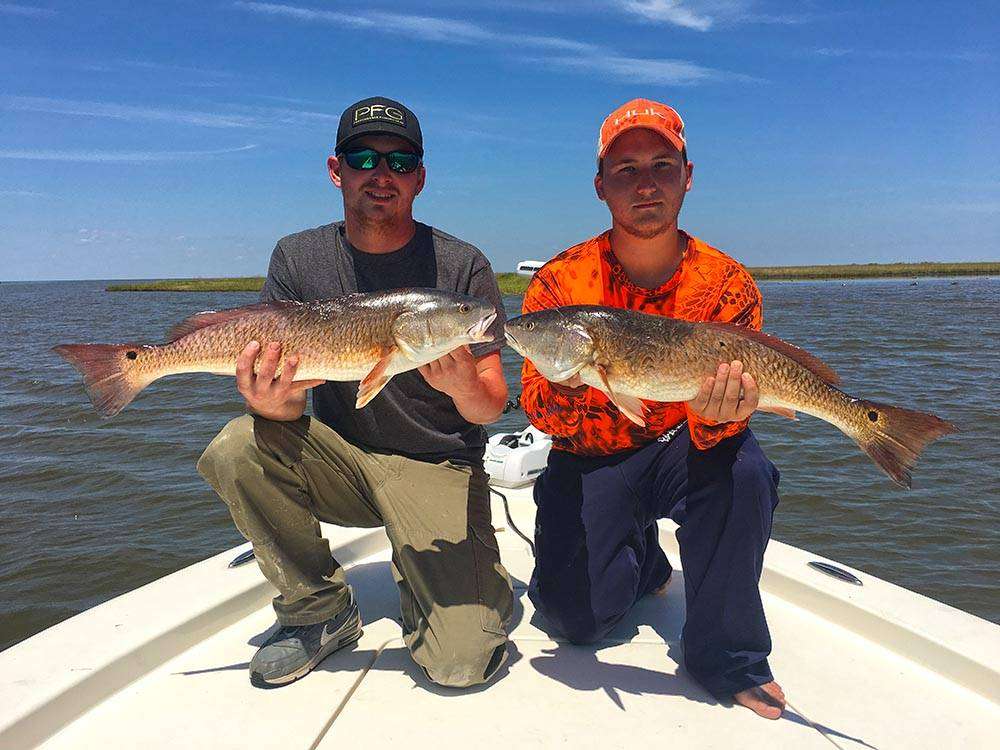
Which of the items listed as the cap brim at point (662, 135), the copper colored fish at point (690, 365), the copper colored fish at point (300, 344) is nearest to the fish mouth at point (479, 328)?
the copper colored fish at point (300, 344)

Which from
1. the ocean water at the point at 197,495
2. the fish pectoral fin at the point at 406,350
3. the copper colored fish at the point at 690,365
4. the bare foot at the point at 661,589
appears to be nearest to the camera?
the copper colored fish at the point at 690,365

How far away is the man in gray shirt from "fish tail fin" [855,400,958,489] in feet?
5.65

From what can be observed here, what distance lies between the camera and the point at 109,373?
135 inches

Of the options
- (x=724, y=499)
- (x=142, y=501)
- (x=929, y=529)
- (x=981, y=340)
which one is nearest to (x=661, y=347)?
(x=724, y=499)

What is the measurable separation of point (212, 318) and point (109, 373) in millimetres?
572

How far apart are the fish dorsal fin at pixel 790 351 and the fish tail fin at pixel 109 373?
8.99 ft

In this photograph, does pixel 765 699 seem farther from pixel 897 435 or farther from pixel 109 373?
pixel 109 373

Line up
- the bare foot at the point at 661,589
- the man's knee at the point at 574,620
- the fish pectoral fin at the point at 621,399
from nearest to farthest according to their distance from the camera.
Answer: the fish pectoral fin at the point at 621,399, the man's knee at the point at 574,620, the bare foot at the point at 661,589

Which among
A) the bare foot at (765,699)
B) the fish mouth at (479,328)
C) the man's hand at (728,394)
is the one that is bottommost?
the bare foot at (765,699)

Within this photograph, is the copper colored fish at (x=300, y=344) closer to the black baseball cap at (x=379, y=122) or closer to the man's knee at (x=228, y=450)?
the man's knee at (x=228, y=450)

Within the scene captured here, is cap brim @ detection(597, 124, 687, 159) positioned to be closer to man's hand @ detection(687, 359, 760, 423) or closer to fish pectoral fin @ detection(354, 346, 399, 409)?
man's hand @ detection(687, 359, 760, 423)

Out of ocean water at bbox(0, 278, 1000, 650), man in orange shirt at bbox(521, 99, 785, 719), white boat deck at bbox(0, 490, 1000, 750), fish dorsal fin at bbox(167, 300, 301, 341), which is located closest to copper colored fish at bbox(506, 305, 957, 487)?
man in orange shirt at bbox(521, 99, 785, 719)

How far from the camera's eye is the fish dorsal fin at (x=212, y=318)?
3418 mm

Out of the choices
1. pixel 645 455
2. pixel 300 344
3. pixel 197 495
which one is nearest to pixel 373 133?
pixel 300 344
